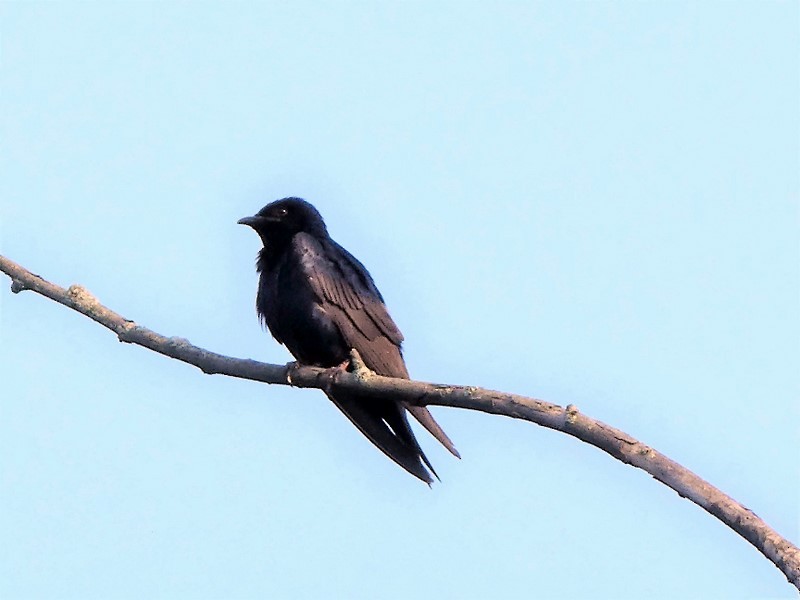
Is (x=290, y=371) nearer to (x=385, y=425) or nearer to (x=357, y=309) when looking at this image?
(x=385, y=425)

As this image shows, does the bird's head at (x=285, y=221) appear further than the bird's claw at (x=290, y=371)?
Yes

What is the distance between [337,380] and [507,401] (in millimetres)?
1289

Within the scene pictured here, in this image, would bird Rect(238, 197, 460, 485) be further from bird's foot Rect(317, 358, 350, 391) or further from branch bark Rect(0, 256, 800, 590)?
branch bark Rect(0, 256, 800, 590)

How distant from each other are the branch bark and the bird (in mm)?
637

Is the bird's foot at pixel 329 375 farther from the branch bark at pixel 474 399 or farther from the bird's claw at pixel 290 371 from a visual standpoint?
the bird's claw at pixel 290 371

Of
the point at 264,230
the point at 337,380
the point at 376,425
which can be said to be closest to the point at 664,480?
the point at 337,380

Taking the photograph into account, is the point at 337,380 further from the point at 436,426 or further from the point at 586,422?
the point at 586,422

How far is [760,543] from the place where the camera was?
3.91m

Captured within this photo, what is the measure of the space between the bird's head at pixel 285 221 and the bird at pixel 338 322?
0.10 meters

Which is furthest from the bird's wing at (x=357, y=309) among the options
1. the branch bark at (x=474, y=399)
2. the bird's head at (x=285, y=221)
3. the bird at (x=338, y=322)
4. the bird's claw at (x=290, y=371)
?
the bird's claw at (x=290, y=371)

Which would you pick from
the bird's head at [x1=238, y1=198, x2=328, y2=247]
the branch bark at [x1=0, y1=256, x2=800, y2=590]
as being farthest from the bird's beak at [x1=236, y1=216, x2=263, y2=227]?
the branch bark at [x1=0, y1=256, x2=800, y2=590]

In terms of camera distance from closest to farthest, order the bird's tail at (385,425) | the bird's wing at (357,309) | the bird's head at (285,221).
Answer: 1. the bird's tail at (385,425)
2. the bird's wing at (357,309)
3. the bird's head at (285,221)

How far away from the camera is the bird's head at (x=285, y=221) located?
756 cm

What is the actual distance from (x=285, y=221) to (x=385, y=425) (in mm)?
1690
